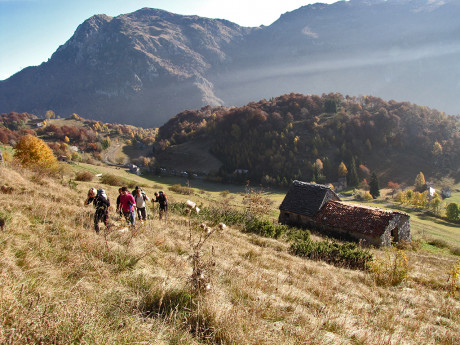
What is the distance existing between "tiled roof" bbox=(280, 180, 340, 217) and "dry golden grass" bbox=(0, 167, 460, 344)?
22711 millimetres

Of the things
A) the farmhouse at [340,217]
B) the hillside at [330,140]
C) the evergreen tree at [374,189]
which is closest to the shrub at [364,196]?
the evergreen tree at [374,189]

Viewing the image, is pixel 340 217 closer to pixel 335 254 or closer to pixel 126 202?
pixel 335 254

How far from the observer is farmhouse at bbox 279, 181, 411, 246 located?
82.0 ft

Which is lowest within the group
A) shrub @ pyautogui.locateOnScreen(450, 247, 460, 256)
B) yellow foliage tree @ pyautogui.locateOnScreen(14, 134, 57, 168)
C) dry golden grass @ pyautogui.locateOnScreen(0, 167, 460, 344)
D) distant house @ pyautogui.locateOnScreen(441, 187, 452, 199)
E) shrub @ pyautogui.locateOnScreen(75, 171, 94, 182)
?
distant house @ pyautogui.locateOnScreen(441, 187, 452, 199)

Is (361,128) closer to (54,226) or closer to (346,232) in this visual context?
(346,232)

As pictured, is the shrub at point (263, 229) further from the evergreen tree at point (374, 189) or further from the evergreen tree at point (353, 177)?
the evergreen tree at point (353, 177)

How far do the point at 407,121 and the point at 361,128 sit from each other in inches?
769

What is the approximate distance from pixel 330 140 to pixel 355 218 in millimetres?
83188

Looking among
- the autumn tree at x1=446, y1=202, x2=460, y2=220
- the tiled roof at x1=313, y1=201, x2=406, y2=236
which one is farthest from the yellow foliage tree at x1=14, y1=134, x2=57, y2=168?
the autumn tree at x1=446, y1=202, x2=460, y2=220

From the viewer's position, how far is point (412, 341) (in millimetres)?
4070

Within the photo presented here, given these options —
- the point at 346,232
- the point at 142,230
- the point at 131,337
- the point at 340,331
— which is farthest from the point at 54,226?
the point at 346,232

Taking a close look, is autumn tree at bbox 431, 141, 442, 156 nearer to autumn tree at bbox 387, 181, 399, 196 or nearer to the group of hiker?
autumn tree at bbox 387, 181, 399, 196

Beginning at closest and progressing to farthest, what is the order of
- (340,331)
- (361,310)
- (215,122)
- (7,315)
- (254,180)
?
1. (7,315)
2. (340,331)
3. (361,310)
4. (254,180)
5. (215,122)

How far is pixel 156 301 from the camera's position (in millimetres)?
3617
